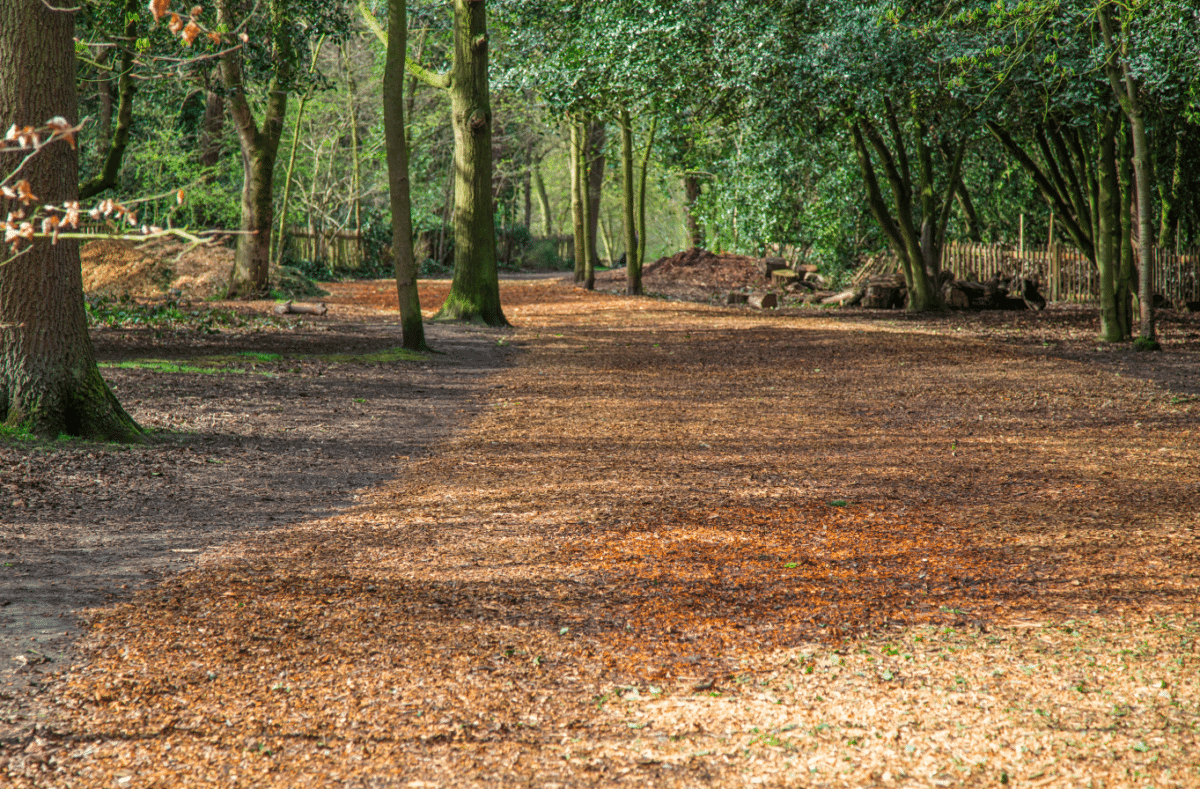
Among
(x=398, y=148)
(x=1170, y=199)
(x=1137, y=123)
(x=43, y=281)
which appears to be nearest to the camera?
(x=43, y=281)

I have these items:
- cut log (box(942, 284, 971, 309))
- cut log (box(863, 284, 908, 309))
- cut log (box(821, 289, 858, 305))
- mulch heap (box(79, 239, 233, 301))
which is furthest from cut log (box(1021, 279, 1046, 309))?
mulch heap (box(79, 239, 233, 301))

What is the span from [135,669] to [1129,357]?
12919 millimetres

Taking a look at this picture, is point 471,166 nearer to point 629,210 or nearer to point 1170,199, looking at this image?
point 629,210

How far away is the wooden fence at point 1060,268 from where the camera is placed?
20547 millimetres

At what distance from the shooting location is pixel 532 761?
2709 millimetres

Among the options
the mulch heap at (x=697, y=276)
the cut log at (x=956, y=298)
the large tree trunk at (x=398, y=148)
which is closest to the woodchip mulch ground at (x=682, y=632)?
the large tree trunk at (x=398, y=148)

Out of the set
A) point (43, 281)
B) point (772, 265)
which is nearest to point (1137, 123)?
point (43, 281)

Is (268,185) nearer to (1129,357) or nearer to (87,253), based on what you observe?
(87,253)

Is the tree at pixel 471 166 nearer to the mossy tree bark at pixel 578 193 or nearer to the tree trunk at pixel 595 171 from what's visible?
the mossy tree bark at pixel 578 193

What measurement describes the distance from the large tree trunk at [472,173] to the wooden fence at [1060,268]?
13252 mm

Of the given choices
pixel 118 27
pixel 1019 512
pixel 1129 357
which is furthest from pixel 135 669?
pixel 1129 357

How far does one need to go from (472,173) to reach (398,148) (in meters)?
4.33

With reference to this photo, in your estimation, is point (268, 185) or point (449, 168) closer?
point (268, 185)

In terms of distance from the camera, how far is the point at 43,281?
253 inches
